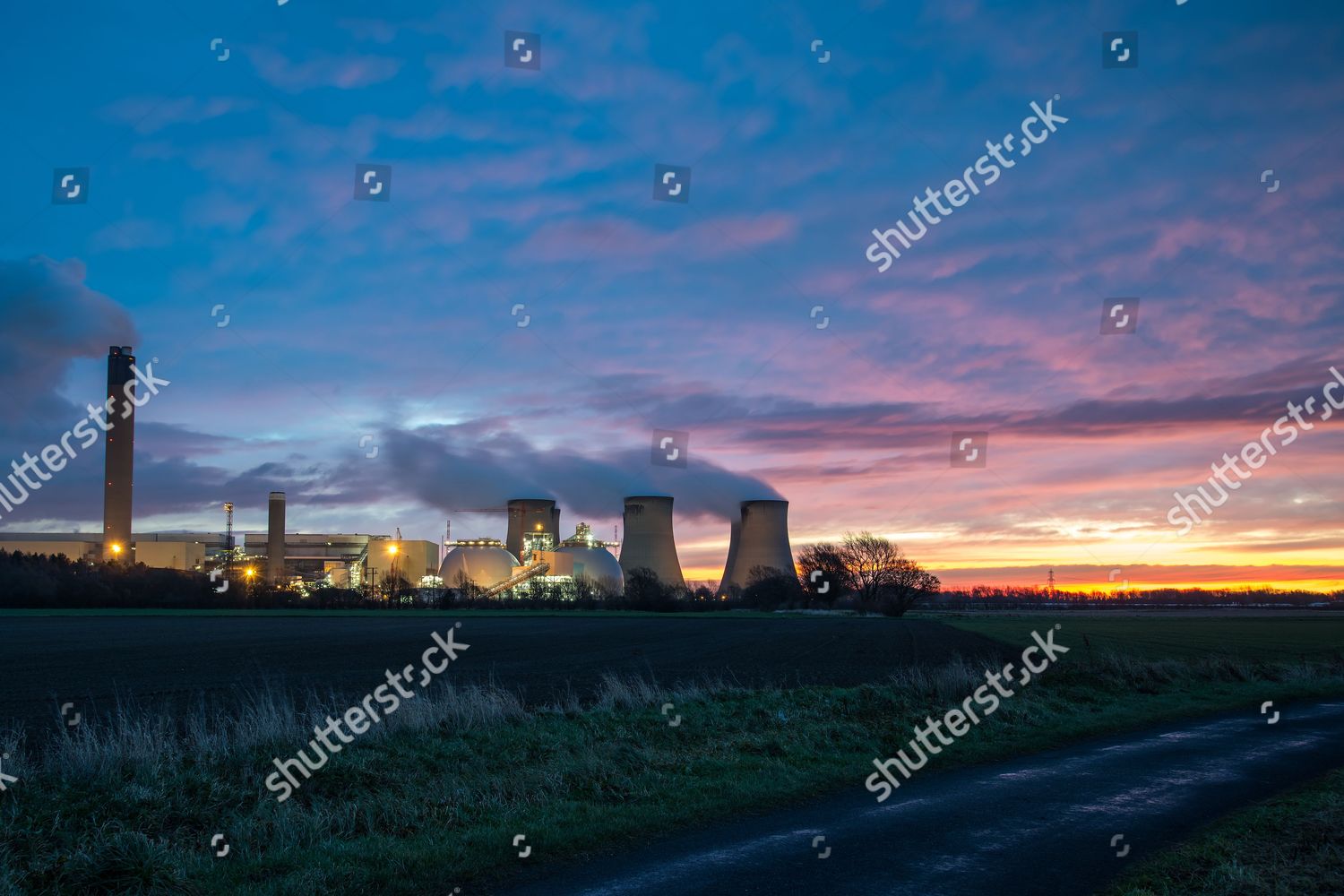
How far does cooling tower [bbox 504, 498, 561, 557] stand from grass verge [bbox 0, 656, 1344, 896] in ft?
286

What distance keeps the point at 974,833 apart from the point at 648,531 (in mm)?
78161

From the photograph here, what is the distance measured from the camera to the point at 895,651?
39094mm

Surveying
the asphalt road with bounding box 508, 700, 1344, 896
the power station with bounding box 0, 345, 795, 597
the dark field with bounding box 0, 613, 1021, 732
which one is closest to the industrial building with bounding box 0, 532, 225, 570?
the power station with bounding box 0, 345, 795, 597

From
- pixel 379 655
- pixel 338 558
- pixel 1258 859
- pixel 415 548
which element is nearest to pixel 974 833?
pixel 1258 859

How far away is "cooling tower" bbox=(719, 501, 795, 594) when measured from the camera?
84.4m

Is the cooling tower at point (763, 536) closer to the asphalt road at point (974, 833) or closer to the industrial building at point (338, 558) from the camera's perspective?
the industrial building at point (338, 558)

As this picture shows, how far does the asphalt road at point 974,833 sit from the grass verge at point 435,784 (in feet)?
2.26

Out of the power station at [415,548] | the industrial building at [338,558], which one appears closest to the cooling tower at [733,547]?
the power station at [415,548]

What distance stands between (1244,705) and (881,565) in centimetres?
8770

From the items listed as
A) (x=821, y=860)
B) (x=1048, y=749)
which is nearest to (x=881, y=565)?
(x=1048, y=749)

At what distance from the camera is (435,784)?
391 inches

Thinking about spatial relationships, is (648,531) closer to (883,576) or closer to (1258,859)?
(883,576)

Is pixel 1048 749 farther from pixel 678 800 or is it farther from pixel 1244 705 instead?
pixel 1244 705

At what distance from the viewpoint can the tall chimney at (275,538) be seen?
336 feet
